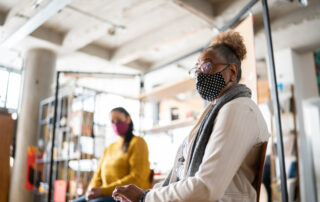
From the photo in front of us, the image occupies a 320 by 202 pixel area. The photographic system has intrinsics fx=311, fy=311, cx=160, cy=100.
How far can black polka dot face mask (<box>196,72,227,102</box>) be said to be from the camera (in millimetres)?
1384

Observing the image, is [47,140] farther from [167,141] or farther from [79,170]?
[167,141]

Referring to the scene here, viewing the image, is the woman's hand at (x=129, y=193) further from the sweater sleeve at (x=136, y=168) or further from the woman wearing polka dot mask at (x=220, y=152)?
the sweater sleeve at (x=136, y=168)

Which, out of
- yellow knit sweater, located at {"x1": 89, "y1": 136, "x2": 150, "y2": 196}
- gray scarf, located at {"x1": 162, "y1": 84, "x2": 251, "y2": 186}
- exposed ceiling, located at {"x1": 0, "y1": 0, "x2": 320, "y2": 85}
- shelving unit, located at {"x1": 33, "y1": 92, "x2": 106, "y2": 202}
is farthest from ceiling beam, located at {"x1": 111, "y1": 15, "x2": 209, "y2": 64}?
gray scarf, located at {"x1": 162, "y1": 84, "x2": 251, "y2": 186}

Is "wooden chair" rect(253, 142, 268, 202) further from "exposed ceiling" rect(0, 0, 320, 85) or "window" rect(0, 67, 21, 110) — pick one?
"exposed ceiling" rect(0, 0, 320, 85)

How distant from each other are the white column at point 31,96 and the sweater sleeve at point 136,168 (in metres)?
4.15

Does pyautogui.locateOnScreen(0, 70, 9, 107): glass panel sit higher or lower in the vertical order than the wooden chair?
higher

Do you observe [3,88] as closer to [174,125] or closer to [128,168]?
[128,168]

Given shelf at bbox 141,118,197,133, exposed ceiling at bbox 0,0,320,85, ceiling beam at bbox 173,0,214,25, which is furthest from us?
exposed ceiling at bbox 0,0,320,85

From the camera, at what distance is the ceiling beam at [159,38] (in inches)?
204

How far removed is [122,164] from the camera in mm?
2365

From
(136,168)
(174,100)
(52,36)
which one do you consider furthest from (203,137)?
(52,36)

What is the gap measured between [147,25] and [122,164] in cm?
376

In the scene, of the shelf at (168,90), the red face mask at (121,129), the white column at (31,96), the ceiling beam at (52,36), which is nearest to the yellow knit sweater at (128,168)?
the red face mask at (121,129)

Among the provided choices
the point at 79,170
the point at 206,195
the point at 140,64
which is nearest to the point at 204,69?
the point at 206,195
